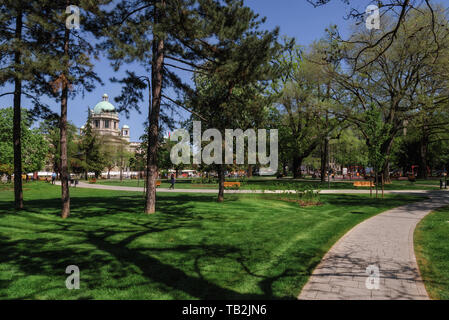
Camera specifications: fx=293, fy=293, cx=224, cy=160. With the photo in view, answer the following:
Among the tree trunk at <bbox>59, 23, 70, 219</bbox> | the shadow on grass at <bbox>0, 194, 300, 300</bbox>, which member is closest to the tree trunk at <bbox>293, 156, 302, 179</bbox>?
the shadow on grass at <bbox>0, 194, 300, 300</bbox>

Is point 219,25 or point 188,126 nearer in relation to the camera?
point 219,25

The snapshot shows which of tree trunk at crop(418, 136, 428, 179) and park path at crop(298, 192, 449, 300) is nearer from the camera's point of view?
park path at crop(298, 192, 449, 300)

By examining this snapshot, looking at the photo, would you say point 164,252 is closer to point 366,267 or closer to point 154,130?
point 366,267

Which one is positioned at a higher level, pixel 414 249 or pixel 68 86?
pixel 68 86

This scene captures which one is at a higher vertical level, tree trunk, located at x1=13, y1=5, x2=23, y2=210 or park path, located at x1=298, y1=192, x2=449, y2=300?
tree trunk, located at x1=13, y1=5, x2=23, y2=210

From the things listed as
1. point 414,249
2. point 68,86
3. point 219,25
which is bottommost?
point 414,249

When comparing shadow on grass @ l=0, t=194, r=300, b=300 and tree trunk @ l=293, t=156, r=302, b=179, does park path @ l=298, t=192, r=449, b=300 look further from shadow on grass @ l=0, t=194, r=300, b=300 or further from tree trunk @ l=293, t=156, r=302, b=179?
tree trunk @ l=293, t=156, r=302, b=179

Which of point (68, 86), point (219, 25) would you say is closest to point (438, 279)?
point (219, 25)

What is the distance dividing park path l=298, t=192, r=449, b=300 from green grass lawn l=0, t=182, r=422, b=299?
0.30 meters

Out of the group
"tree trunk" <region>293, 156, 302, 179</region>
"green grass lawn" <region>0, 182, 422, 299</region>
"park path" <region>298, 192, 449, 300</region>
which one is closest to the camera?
"park path" <region>298, 192, 449, 300</region>

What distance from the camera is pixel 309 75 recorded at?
32031 mm

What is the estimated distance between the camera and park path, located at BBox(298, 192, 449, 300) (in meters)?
4.55

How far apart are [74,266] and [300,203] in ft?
40.9
